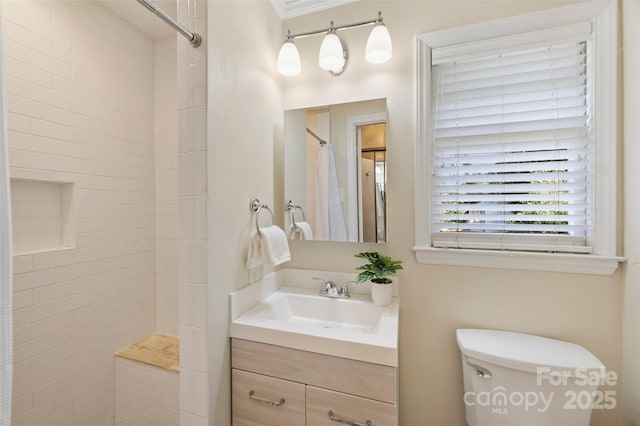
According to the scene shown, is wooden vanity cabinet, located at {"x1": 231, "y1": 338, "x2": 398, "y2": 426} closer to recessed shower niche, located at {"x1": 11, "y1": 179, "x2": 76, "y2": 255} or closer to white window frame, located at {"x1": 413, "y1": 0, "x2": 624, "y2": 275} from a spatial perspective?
white window frame, located at {"x1": 413, "y1": 0, "x2": 624, "y2": 275}

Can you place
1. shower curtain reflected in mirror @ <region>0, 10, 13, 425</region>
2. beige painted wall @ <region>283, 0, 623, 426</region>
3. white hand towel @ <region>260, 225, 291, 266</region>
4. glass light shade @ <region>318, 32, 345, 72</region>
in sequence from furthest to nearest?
glass light shade @ <region>318, 32, 345, 72</region>, white hand towel @ <region>260, 225, 291, 266</region>, beige painted wall @ <region>283, 0, 623, 426</region>, shower curtain reflected in mirror @ <region>0, 10, 13, 425</region>

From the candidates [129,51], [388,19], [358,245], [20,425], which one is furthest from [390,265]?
[129,51]

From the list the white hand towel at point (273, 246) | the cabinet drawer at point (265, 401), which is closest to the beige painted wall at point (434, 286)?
the white hand towel at point (273, 246)

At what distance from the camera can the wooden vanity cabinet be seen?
104 cm

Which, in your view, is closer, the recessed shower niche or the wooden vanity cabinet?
the wooden vanity cabinet

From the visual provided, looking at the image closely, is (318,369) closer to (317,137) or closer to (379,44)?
(317,137)

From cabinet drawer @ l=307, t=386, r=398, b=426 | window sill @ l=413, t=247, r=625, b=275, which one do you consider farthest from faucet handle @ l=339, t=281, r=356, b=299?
cabinet drawer @ l=307, t=386, r=398, b=426

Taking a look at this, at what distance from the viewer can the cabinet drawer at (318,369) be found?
1039 millimetres

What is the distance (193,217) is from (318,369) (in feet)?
2.50

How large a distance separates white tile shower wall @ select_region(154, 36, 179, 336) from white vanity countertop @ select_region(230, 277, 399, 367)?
88 cm

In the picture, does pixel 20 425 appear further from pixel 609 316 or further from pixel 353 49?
pixel 609 316

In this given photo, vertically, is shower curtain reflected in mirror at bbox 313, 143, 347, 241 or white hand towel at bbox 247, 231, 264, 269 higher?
shower curtain reflected in mirror at bbox 313, 143, 347, 241

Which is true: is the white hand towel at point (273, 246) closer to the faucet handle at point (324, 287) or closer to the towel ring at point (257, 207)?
the towel ring at point (257, 207)

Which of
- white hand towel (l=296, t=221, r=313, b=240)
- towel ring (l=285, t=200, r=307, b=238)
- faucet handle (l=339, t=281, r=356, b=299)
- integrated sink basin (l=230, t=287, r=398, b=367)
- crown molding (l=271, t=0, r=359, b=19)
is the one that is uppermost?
crown molding (l=271, t=0, r=359, b=19)
